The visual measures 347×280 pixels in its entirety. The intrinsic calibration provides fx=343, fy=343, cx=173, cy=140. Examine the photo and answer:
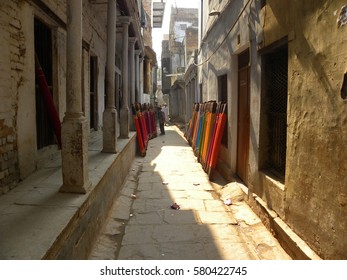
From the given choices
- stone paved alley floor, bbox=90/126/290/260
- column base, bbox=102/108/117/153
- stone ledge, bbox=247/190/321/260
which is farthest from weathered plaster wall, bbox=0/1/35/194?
stone ledge, bbox=247/190/321/260

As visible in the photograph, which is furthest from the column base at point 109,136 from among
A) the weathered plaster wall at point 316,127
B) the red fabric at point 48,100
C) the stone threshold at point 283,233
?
the weathered plaster wall at point 316,127

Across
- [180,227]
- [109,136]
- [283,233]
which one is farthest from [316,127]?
[109,136]

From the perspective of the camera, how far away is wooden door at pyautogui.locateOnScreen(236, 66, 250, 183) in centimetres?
604

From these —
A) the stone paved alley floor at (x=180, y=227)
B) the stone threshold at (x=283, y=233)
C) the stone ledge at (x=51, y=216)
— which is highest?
the stone ledge at (x=51, y=216)

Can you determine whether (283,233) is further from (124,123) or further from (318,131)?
(124,123)

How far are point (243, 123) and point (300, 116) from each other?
2813 millimetres

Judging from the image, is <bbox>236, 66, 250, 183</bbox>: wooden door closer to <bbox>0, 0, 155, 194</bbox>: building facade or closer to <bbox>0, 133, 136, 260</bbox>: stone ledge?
<bbox>0, 0, 155, 194</bbox>: building facade

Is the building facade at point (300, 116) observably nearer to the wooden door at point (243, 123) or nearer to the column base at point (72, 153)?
the wooden door at point (243, 123)

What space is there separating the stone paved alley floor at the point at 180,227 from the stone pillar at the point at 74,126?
2.65 feet

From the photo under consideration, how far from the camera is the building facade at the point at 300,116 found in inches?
108

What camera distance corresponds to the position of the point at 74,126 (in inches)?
140

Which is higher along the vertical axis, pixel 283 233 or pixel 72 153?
pixel 72 153

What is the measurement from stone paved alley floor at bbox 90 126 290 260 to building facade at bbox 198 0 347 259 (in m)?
0.38

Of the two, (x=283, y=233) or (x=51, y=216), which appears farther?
(x=283, y=233)
